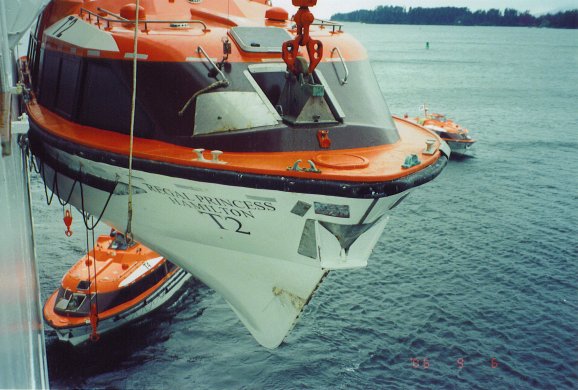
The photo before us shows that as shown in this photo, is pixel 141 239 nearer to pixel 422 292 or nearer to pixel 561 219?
pixel 422 292

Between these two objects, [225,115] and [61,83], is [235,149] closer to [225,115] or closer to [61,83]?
[225,115]

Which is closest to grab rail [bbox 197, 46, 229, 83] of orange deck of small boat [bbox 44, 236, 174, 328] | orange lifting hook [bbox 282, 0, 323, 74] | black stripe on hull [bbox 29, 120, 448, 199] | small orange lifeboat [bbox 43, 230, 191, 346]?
orange lifting hook [bbox 282, 0, 323, 74]

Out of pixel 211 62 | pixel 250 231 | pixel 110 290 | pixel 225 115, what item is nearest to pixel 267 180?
pixel 250 231

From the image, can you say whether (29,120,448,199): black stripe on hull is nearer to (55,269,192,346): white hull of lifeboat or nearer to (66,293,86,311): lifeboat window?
(66,293,86,311): lifeboat window

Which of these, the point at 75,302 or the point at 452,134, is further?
the point at 452,134

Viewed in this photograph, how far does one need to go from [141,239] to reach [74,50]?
112 inches

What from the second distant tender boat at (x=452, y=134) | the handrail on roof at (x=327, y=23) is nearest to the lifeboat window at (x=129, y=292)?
the handrail on roof at (x=327, y=23)

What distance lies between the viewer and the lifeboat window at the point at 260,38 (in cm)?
710

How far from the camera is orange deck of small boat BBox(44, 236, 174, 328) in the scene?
15458 mm

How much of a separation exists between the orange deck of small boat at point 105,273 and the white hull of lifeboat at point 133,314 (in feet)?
0.59

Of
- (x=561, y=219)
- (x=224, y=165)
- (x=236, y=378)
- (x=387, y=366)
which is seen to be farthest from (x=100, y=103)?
(x=561, y=219)

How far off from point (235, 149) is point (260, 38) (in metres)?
1.73

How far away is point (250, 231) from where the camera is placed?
674cm

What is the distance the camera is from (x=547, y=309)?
17469mm
